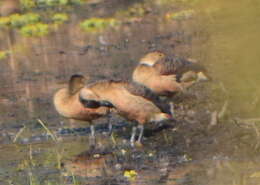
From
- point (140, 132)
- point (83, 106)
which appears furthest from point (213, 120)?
point (83, 106)

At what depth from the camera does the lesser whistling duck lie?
8.59 metres

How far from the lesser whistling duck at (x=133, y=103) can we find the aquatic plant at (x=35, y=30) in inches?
451

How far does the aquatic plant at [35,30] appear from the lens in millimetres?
20062

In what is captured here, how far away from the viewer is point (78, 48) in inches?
669

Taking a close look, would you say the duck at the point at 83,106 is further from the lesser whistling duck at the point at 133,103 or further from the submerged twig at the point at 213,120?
the submerged twig at the point at 213,120

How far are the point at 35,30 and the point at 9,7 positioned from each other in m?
3.68

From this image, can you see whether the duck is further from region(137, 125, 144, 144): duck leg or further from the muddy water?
region(137, 125, 144, 144): duck leg

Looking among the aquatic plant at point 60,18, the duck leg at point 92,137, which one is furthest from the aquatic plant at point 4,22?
the duck leg at point 92,137

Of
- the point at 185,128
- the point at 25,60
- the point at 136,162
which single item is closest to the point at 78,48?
the point at 25,60

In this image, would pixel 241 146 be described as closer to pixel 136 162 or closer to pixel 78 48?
pixel 136 162

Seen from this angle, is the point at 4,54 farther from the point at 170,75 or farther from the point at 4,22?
the point at 170,75

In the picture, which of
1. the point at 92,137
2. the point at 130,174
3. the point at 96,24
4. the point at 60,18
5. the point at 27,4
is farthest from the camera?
the point at 27,4

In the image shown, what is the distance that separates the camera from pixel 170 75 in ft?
32.4

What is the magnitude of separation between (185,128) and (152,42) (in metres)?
7.70
